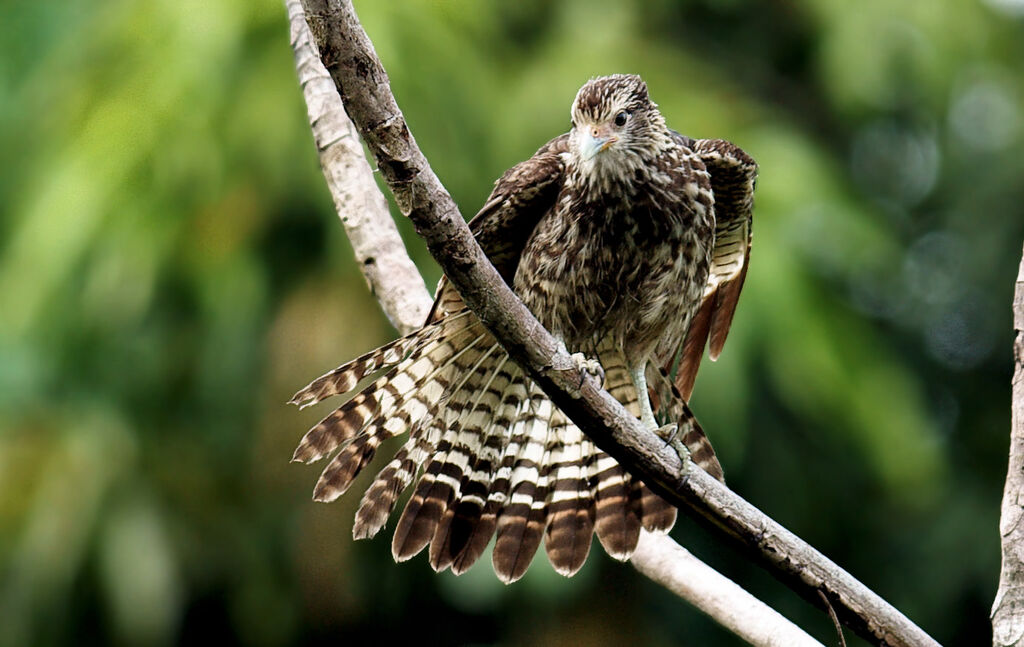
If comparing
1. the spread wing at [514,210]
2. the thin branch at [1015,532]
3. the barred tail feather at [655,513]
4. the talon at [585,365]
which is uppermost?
the spread wing at [514,210]

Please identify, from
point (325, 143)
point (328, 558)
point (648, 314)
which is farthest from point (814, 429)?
point (325, 143)

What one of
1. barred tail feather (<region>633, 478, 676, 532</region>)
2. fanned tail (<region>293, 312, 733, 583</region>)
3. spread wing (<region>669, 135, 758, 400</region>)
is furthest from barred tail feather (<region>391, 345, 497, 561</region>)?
spread wing (<region>669, 135, 758, 400</region>)

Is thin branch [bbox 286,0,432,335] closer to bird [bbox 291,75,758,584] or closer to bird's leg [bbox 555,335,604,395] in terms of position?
bird [bbox 291,75,758,584]

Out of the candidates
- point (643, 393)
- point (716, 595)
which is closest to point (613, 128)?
point (643, 393)

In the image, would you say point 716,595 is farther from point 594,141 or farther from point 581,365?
point 594,141

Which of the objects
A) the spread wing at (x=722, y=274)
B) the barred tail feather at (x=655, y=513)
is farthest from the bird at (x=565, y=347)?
the spread wing at (x=722, y=274)

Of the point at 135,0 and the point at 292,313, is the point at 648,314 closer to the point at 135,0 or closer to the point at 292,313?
the point at 292,313

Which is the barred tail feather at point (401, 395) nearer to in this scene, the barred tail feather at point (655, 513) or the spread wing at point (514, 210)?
the spread wing at point (514, 210)
